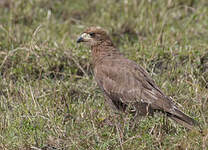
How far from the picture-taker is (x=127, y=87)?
5.93 metres

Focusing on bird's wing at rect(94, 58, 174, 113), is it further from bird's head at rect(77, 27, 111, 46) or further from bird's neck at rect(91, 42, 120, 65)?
bird's head at rect(77, 27, 111, 46)

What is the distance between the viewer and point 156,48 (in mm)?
7121

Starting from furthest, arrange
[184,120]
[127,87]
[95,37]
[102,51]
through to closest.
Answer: [95,37] < [102,51] < [127,87] < [184,120]

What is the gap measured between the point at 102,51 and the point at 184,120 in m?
1.66

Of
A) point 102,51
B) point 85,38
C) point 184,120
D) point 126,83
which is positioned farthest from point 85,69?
point 184,120

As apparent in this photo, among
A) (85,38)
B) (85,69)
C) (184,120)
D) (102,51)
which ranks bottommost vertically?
(184,120)

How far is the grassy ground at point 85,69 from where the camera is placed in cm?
505

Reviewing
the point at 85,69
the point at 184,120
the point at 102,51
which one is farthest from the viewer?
the point at 85,69

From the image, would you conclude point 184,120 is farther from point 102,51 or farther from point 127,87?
point 102,51

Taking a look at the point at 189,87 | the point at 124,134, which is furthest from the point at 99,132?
the point at 189,87

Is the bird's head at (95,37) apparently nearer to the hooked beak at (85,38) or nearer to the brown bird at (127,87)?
the hooked beak at (85,38)

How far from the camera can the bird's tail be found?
5.15 metres

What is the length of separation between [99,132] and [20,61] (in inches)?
90.1

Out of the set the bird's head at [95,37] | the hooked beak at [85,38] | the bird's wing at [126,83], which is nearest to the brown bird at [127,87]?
the bird's wing at [126,83]
